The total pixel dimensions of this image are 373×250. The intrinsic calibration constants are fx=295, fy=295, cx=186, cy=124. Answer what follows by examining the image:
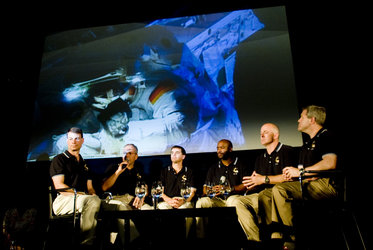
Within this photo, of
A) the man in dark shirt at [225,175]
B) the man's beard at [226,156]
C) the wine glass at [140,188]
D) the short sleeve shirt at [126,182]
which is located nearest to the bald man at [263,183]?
the man in dark shirt at [225,175]

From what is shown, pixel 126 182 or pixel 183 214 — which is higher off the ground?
pixel 126 182

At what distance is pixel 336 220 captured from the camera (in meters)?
2.69

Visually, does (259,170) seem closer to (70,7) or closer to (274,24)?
(274,24)

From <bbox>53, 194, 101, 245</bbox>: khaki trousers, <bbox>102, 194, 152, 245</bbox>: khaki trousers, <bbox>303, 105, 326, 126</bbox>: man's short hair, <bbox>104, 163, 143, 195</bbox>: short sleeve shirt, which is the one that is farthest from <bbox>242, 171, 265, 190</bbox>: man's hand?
<bbox>53, 194, 101, 245</bbox>: khaki trousers

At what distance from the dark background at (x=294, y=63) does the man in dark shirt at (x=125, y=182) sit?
95cm

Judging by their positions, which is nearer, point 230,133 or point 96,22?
point 230,133

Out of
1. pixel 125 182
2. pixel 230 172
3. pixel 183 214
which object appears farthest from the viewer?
pixel 125 182

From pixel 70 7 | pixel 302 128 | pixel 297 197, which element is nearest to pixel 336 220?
pixel 297 197

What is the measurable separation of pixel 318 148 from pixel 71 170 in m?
2.73

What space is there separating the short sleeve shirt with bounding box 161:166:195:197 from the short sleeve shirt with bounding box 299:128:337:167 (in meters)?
1.41

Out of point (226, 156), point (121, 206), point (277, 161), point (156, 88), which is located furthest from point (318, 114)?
point (121, 206)

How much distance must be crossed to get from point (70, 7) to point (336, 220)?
4.89m

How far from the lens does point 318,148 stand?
2.97m

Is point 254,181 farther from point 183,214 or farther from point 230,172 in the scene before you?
point 183,214
